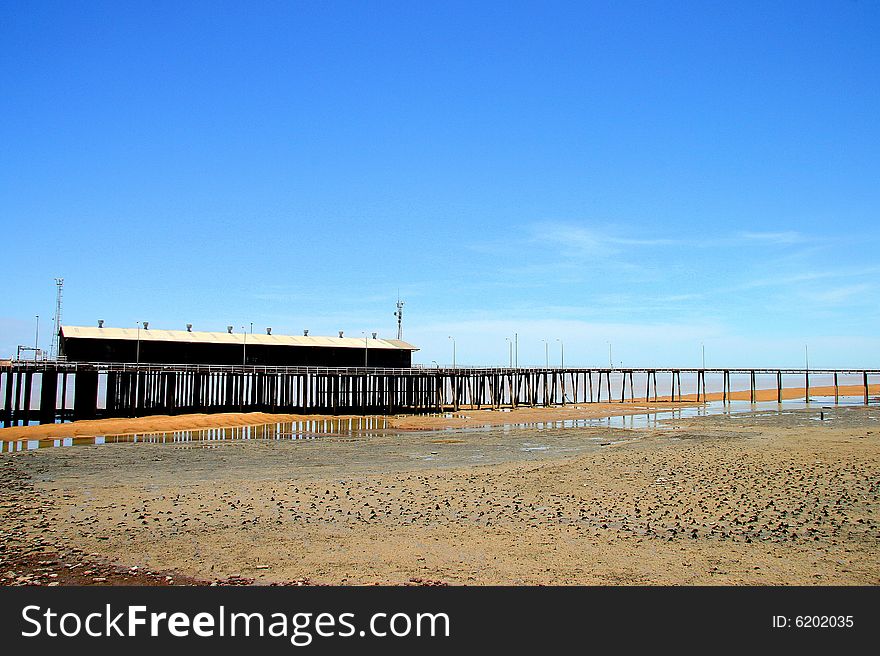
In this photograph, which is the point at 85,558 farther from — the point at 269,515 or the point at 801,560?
the point at 801,560

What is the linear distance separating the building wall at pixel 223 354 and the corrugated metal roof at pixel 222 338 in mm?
354

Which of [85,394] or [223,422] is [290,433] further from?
[85,394]

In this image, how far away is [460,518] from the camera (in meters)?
13.2

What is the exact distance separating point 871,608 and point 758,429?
32095 millimetres

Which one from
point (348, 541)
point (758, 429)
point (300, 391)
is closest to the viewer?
point (348, 541)

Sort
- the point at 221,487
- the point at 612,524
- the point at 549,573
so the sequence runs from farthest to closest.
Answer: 1. the point at 221,487
2. the point at 612,524
3. the point at 549,573

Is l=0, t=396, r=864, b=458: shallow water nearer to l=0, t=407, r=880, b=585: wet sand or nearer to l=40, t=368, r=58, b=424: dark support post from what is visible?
l=0, t=407, r=880, b=585: wet sand

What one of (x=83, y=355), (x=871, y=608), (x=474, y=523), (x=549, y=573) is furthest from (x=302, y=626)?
(x=83, y=355)

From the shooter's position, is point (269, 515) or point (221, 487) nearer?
point (269, 515)

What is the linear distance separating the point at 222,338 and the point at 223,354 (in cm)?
167

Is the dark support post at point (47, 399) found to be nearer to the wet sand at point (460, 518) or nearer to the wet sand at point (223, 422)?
the wet sand at point (223, 422)

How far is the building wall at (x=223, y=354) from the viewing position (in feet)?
171

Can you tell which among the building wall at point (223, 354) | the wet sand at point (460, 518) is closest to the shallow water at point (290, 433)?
the wet sand at point (460, 518)

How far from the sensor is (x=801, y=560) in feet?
32.2
